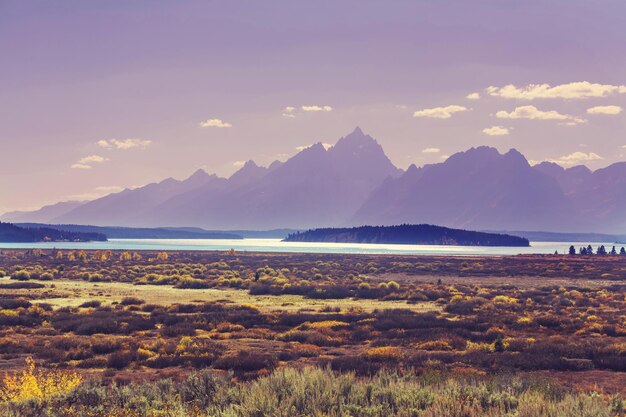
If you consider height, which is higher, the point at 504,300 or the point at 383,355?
the point at 383,355

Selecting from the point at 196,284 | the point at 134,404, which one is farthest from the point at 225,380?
the point at 196,284

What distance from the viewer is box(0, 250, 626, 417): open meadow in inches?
440

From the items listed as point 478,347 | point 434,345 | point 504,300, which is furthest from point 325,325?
point 504,300

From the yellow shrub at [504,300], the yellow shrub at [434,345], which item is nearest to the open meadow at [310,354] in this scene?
the yellow shrub at [434,345]

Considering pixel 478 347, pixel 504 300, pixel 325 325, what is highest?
pixel 478 347

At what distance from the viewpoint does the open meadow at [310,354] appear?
36.7ft

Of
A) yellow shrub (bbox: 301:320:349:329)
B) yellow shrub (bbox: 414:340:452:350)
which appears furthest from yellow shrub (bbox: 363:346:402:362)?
yellow shrub (bbox: 301:320:349:329)

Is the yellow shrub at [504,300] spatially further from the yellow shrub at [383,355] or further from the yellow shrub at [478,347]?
the yellow shrub at [383,355]

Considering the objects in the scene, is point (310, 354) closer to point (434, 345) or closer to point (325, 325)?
point (434, 345)

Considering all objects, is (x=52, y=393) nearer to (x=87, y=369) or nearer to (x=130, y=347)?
(x=87, y=369)

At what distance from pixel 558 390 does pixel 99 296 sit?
4195 cm

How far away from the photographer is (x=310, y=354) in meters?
22.3

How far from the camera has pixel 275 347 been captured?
24297 mm

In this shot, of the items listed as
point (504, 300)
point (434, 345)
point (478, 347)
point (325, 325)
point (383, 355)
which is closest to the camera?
point (383, 355)
